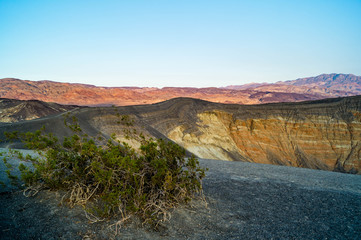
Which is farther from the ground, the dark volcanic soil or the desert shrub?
the desert shrub

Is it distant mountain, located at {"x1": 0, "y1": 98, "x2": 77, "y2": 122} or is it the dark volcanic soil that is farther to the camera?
distant mountain, located at {"x1": 0, "y1": 98, "x2": 77, "y2": 122}

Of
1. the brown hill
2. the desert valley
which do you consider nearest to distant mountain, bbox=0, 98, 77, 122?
the desert valley

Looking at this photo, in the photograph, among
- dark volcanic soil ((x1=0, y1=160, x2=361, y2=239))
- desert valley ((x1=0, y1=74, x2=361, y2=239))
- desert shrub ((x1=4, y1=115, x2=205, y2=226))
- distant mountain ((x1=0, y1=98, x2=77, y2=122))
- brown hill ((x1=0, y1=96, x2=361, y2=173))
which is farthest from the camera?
distant mountain ((x1=0, y1=98, x2=77, y2=122))

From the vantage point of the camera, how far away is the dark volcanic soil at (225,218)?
11.6ft

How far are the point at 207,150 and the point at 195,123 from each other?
12.8 ft

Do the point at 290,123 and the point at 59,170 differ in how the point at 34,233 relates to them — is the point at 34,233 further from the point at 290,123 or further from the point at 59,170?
the point at 290,123

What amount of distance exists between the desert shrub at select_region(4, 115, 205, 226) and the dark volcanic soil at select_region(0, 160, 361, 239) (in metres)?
0.25

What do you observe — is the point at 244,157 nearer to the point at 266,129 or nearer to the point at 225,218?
the point at 266,129

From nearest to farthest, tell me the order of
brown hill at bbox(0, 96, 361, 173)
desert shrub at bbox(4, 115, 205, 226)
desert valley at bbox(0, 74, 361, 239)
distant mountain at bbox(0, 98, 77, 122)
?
Answer: desert valley at bbox(0, 74, 361, 239)
desert shrub at bbox(4, 115, 205, 226)
brown hill at bbox(0, 96, 361, 173)
distant mountain at bbox(0, 98, 77, 122)

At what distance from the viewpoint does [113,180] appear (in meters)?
4.15

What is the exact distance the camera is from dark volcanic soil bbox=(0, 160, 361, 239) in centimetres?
354

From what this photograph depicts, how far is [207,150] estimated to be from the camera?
18203mm

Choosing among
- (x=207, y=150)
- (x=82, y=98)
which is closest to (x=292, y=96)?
(x=82, y=98)

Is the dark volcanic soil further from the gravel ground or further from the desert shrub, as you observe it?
the desert shrub
